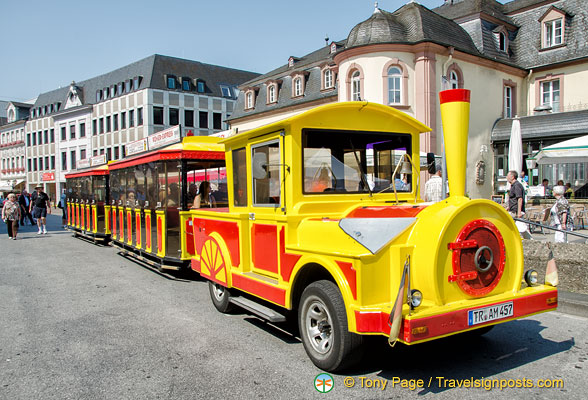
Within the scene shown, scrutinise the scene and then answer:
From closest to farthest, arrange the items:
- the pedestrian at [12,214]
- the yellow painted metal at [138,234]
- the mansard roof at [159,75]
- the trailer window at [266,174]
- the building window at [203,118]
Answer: the trailer window at [266,174], the yellow painted metal at [138,234], the pedestrian at [12,214], the mansard roof at [159,75], the building window at [203,118]

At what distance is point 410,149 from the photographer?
18.1 feet

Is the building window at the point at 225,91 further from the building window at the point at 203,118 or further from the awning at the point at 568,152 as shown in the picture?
the awning at the point at 568,152

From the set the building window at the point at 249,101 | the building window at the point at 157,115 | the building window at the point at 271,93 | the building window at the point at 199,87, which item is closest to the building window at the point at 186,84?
the building window at the point at 199,87

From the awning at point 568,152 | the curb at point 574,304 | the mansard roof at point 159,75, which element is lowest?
the curb at point 574,304

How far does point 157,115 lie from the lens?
45.8m

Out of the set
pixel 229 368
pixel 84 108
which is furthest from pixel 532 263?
pixel 84 108

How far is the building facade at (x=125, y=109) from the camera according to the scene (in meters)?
46.3

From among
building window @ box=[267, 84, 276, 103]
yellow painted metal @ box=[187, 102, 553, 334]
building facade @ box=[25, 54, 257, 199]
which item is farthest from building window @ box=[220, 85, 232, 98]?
yellow painted metal @ box=[187, 102, 553, 334]

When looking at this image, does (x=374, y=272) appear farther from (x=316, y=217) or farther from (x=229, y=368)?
(x=229, y=368)

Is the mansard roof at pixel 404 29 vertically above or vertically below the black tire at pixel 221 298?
above

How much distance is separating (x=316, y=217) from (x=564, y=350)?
2701 mm

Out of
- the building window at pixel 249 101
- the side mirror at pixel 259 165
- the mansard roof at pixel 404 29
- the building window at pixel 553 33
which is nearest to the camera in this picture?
the side mirror at pixel 259 165

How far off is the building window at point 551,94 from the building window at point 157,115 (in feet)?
107

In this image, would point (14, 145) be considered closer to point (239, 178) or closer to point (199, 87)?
point (199, 87)
